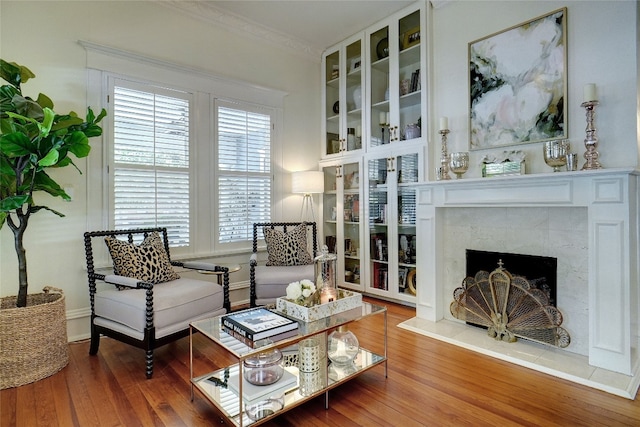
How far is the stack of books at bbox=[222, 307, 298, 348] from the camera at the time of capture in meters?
1.62

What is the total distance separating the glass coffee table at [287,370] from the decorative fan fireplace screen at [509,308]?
1.13 m

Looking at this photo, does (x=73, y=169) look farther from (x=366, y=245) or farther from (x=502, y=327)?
(x=502, y=327)

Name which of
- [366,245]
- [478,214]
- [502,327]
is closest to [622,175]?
[478,214]

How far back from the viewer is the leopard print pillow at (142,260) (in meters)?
2.46

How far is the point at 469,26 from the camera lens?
3.04 m

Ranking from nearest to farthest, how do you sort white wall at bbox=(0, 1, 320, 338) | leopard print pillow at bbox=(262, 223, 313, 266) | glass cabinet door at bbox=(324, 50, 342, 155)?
white wall at bbox=(0, 1, 320, 338)
leopard print pillow at bbox=(262, 223, 313, 266)
glass cabinet door at bbox=(324, 50, 342, 155)

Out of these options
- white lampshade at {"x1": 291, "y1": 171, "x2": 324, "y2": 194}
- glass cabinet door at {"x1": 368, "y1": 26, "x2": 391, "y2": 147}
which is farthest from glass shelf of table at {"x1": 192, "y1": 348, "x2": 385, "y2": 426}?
glass cabinet door at {"x1": 368, "y1": 26, "x2": 391, "y2": 147}

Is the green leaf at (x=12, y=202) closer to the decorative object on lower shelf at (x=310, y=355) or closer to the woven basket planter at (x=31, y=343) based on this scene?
the woven basket planter at (x=31, y=343)

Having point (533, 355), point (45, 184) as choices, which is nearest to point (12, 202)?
point (45, 184)

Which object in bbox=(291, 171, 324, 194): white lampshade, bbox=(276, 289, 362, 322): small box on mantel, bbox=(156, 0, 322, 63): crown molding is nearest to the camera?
bbox=(276, 289, 362, 322): small box on mantel

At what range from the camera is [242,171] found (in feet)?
12.0

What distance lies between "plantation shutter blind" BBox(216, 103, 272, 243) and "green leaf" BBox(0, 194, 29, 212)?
1.64m

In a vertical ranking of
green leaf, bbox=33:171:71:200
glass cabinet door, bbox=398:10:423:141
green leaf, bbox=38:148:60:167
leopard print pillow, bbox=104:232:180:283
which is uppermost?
glass cabinet door, bbox=398:10:423:141

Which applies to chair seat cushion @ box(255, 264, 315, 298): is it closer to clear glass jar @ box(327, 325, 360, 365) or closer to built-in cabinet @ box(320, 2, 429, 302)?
clear glass jar @ box(327, 325, 360, 365)
